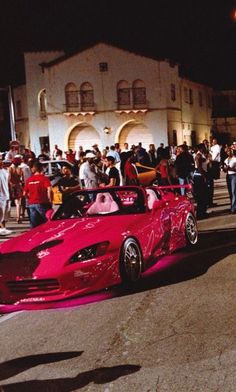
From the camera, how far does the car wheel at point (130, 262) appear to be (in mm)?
7022

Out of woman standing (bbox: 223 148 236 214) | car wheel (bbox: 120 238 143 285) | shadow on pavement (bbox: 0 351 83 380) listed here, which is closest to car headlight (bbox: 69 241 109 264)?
car wheel (bbox: 120 238 143 285)

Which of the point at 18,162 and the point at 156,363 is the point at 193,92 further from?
the point at 156,363

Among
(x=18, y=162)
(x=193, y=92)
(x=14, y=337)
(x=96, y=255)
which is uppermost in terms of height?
(x=193, y=92)

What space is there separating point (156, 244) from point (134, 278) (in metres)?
0.97

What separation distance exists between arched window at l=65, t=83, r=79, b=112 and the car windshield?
3368 cm

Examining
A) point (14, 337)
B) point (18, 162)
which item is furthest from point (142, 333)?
point (18, 162)

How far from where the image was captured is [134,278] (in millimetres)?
7281

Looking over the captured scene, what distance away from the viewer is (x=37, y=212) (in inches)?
436

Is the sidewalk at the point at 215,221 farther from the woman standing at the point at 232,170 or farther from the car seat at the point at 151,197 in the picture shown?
the car seat at the point at 151,197

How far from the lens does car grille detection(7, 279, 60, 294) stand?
649 cm

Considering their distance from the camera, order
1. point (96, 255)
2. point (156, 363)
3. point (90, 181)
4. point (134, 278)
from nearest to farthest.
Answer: point (156, 363) → point (96, 255) → point (134, 278) → point (90, 181)

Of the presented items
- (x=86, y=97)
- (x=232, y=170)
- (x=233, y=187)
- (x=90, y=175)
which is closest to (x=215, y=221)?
(x=233, y=187)

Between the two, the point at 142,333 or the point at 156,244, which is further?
the point at 156,244

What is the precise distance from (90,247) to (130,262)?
0.68 m
